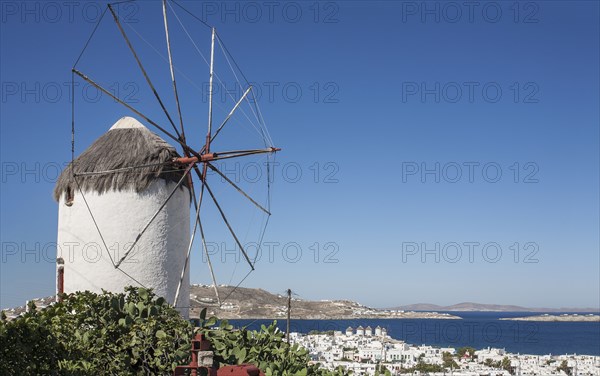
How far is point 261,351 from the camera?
8195mm

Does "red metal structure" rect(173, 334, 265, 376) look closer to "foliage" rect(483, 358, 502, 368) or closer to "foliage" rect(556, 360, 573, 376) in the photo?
"foliage" rect(556, 360, 573, 376)

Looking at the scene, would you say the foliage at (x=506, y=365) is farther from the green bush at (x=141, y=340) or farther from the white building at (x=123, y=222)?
the green bush at (x=141, y=340)

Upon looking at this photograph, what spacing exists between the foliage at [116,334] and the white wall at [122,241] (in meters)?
2.48

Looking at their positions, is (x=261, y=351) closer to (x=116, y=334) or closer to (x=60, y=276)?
(x=116, y=334)

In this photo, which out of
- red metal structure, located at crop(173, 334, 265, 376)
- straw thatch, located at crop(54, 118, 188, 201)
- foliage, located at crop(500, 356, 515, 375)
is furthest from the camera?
foliage, located at crop(500, 356, 515, 375)

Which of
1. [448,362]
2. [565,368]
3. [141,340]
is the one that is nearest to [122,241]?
[141,340]

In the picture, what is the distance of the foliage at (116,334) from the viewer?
7566 mm

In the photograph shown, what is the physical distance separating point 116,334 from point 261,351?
1.86 m

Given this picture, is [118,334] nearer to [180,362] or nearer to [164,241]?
[180,362]

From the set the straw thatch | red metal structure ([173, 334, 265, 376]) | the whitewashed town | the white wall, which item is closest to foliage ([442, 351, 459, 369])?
the whitewashed town

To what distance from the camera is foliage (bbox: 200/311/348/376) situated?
301 inches

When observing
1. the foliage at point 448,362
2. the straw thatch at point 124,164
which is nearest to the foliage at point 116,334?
the straw thatch at point 124,164

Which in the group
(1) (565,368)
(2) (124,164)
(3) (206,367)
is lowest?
(1) (565,368)

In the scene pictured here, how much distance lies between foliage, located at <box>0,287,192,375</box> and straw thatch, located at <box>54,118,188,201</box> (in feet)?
10.0
